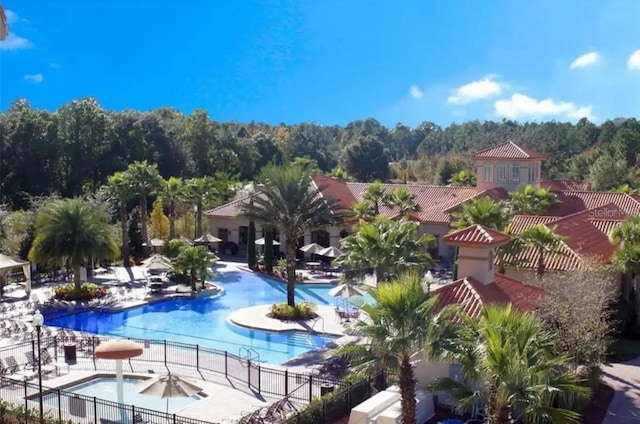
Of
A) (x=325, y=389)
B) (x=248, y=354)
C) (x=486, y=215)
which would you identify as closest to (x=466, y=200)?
(x=486, y=215)

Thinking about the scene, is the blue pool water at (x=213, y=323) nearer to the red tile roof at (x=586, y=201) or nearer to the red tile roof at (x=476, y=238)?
the red tile roof at (x=476, y=238)

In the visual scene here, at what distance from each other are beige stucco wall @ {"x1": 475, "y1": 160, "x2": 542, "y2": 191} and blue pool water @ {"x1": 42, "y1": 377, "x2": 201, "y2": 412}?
1355 inches

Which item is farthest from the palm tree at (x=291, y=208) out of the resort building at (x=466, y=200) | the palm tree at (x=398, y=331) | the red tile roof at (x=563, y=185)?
the red tile roof at (x=563, y=185)

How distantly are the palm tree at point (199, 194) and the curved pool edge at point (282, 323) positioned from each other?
19083 mm

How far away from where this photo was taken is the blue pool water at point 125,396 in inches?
757

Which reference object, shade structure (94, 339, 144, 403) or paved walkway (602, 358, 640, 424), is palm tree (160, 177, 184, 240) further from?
paved walkway (602, 358, 640, 424)

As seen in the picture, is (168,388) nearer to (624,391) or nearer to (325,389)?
(325,389)

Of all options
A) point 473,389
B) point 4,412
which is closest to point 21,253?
point 4,412

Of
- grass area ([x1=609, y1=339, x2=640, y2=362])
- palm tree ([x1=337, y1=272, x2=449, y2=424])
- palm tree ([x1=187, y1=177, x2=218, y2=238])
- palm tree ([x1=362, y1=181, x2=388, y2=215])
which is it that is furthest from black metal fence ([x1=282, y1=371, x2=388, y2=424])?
palm tree ([x1=187, y1=177, x2=218, y2=238])

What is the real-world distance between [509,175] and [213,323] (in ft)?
89.1

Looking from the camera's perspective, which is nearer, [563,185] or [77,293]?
[77,293]

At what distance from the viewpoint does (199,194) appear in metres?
49.9

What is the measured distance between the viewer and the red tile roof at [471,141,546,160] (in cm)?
4806

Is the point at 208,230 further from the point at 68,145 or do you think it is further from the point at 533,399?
the point at 533,399
